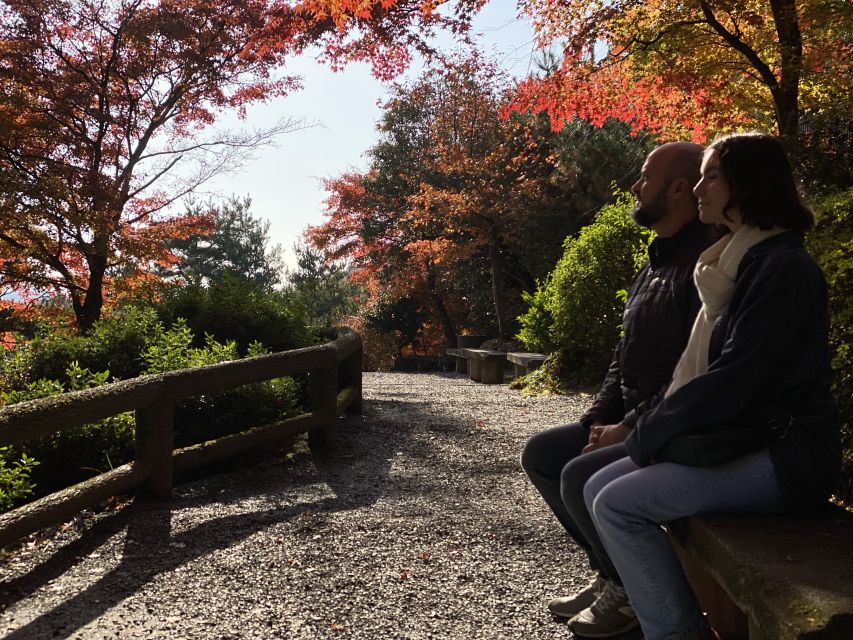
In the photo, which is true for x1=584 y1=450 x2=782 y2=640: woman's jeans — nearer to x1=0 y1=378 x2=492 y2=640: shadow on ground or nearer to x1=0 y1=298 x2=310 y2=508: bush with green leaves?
x1=0 y1=378 x2=492 y2=640: shadow on ground

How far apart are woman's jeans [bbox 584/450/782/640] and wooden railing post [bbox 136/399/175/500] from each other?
120 inches

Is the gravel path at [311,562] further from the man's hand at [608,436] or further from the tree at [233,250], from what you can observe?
the tree at [233,250]

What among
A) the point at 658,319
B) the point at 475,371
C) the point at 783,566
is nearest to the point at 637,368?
the point at 658,319

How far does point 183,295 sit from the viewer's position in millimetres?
8516

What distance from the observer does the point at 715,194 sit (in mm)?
2287

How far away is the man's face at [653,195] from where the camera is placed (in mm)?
2850

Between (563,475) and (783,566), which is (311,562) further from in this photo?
(783,566)

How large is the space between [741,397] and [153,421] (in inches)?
137

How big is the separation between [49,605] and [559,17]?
7189mm

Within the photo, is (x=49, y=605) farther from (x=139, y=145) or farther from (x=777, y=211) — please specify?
(x=139, y=145)

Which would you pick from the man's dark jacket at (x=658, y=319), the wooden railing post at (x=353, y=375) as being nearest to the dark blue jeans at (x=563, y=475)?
the man's dark jacket at (x=658, y=319)

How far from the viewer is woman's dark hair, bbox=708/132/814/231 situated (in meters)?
2.17

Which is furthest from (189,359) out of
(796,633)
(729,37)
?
(729,37)

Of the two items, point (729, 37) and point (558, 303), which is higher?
point (729, 37)
